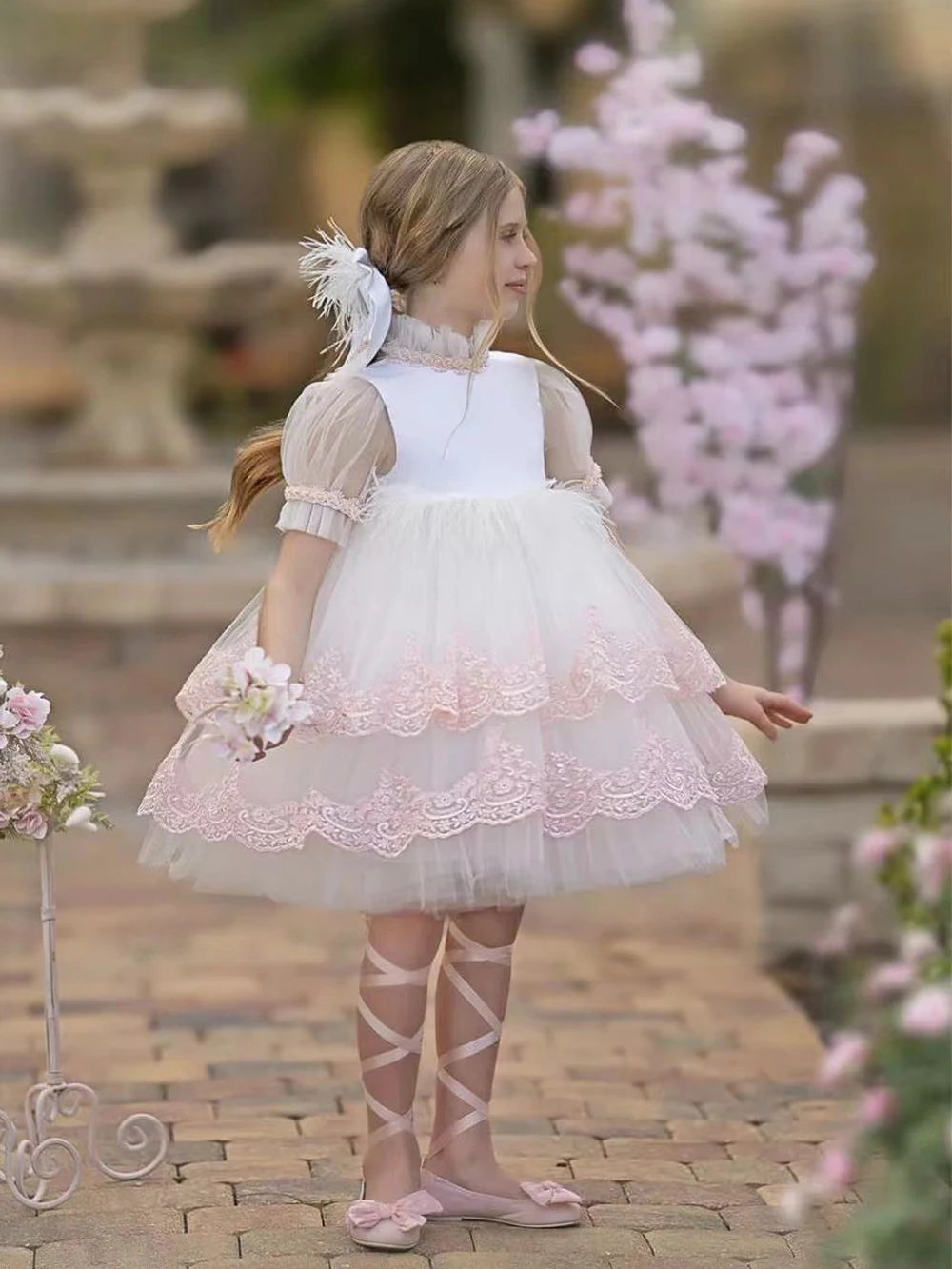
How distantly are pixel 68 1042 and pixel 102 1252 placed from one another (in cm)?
123

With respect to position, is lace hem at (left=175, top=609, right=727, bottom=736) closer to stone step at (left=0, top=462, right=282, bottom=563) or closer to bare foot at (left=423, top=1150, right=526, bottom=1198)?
bare foot at (left=423, top=1150, right=526, bottom=1198)

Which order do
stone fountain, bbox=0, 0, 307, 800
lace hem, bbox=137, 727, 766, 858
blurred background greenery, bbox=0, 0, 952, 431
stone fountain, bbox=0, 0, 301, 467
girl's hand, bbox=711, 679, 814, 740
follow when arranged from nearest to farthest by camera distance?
lace hem, bbox=137, 727, 766, 858, girl's hand, bbox=711, 679, 814, 740, stone fountain, bbox=0, 0, 307, 800, stone fountain, bbox=0, 0, 301, 467, blurred background greenery, bbox=0, 0, 952, 431

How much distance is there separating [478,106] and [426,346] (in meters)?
11.8

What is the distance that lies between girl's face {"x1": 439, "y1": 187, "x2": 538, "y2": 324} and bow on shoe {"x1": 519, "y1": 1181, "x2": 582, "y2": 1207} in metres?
1.24

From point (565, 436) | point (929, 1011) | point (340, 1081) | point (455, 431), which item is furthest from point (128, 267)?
point (929, 1011)

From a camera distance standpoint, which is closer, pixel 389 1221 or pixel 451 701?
pixel 451 701

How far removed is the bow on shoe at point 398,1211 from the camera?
115 inches

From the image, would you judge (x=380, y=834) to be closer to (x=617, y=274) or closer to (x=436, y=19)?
(x=617, y=274)

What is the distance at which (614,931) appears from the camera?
523 centimetres

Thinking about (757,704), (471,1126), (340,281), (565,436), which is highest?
(340,281)

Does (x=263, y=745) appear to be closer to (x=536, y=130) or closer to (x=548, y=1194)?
(x=548, y=1194)

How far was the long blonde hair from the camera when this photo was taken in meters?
2.99

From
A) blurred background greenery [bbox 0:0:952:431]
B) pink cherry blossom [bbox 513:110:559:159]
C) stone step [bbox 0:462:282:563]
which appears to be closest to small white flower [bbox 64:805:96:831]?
pink cherry blossom [bbox 513:110:559:159]

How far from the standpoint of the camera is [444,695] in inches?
110
